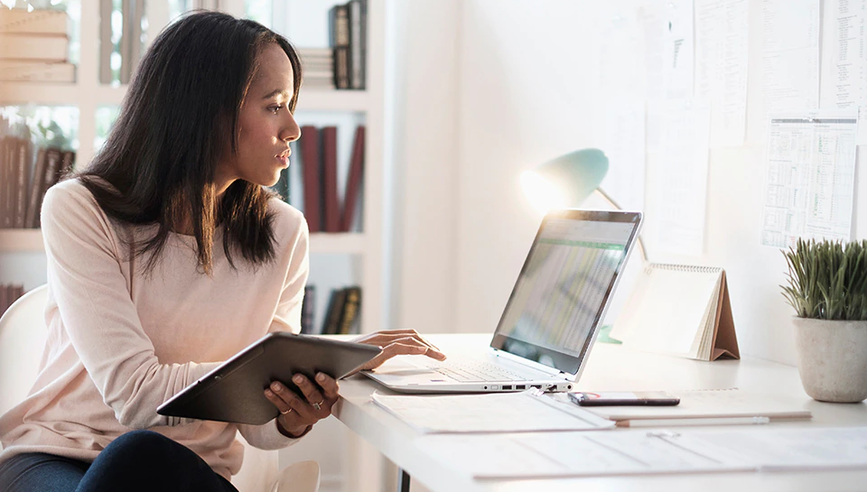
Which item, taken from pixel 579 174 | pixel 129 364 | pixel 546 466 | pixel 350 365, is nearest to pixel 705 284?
pixel 579 174

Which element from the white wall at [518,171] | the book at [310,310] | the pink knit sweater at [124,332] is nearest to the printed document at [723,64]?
the white wall at [518,171]

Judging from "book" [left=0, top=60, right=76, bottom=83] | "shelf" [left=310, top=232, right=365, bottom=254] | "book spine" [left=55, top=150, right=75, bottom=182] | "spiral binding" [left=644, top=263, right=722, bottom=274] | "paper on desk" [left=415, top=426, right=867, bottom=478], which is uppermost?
"book" [left=0, top=60, right=76, bottom=83]

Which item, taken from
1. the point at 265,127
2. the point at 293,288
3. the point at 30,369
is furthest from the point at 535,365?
the point at 30,369

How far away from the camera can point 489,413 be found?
3.30ft

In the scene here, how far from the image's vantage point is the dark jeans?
105 cm

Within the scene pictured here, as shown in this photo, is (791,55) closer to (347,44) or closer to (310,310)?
(347,44)

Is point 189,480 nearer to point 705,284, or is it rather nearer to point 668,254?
point 705,284

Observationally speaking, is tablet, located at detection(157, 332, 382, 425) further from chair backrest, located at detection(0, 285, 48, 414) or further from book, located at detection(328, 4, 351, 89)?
book, located at detection(328, 4, 351, 89)

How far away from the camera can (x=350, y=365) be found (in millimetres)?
1105

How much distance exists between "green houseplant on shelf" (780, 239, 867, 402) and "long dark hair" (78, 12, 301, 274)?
865mm

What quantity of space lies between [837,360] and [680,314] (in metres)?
0.42

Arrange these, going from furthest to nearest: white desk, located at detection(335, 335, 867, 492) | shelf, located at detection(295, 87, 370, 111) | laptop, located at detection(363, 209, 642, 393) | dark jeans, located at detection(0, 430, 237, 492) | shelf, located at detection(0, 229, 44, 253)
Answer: shelf, located at detection(295, 87, 370, 111)
shelf, located at detection(0, 229, 44, 253)
laptop, located at detection(363, 209, 642, 393)
dark jeans, located at detection(0, 430, 237, 492)
white desk, located at detection(335, 335, 867, 492)

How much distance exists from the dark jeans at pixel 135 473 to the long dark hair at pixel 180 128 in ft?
1.14

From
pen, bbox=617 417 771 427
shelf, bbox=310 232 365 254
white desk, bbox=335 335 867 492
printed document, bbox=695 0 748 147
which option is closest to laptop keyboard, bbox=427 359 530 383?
white desk, bbox=335 335 867 492
